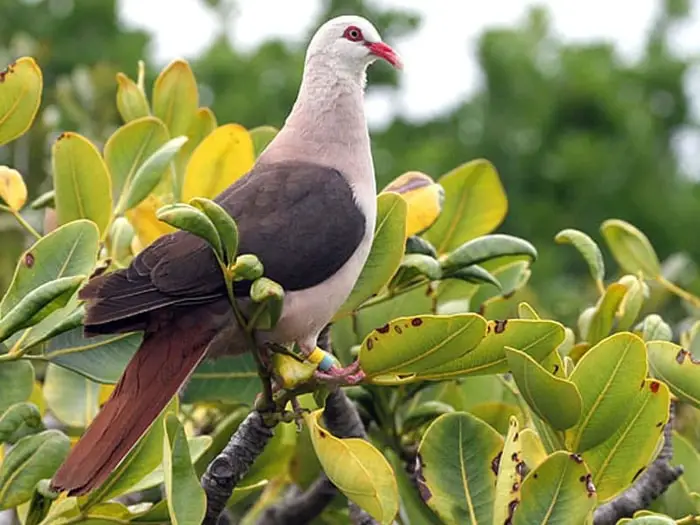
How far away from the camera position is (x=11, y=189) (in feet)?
6.53

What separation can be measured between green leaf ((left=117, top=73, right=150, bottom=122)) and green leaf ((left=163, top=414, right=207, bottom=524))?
0.99m

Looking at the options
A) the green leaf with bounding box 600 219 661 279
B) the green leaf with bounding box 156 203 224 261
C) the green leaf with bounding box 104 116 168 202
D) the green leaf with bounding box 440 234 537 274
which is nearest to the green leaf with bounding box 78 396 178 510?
the green leaf with bounding box 156 203 224 261

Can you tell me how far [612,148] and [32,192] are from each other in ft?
29.9

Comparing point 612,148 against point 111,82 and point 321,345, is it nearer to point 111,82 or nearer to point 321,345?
point 111,82

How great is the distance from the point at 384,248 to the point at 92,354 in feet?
1.43

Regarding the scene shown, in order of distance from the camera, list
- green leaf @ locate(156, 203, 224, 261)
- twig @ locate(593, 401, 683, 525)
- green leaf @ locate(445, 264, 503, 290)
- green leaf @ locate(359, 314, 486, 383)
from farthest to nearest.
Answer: green leaf @ locate(445, 264, 503, 290) < twig @ locate(593, 401, 683, 525) < green leaf @ locate(359, 314, 486, 383) < green leaf @ locate(156, 203, 224, 261)

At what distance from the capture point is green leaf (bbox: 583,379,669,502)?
154 cm

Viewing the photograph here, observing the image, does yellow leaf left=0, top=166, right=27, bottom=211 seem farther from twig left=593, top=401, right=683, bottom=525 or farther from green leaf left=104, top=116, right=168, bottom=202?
twig left=593, top=401, right=683, bottom=525

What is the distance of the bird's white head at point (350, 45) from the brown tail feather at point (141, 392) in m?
0.63

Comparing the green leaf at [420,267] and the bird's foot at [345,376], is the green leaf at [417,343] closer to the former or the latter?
the bird's foot at [345,376]

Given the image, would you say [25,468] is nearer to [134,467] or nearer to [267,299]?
[134,467]

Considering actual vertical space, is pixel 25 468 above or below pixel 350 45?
below

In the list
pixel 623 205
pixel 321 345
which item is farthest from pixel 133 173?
pixel 623 205


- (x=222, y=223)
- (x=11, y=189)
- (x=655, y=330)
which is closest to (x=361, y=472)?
(x=222, y=223)
